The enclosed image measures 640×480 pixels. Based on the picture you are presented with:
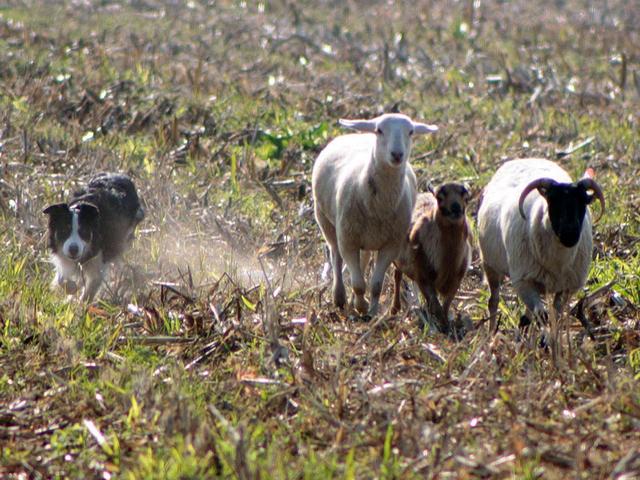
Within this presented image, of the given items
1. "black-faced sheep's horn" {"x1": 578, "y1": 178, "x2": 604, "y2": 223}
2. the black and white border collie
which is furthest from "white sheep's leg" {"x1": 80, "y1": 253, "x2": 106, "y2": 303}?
"black-faced sheep's horn" {"x1": 578, "y1": 178, "x2": 604, "y2": 223}

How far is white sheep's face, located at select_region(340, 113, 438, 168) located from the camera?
877 centimetres

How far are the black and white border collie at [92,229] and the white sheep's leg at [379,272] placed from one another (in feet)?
7.34

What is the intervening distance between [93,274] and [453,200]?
323cm

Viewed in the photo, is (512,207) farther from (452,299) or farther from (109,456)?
(109,456)

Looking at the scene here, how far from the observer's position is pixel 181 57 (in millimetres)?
19938

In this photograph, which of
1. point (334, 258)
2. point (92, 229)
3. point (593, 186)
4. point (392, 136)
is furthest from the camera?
point (92, 229)

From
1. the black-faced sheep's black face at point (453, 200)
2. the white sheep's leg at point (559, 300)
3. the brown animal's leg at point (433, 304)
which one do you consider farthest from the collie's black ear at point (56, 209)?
the white sheep's leg at point (559, 300)

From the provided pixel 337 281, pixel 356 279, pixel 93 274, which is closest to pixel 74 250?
pixel 93 274

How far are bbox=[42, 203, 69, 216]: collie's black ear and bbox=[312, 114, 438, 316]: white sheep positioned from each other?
2210 millimetres

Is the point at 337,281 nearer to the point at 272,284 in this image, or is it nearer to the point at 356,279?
the point at 356,279

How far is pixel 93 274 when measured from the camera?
10.2 m

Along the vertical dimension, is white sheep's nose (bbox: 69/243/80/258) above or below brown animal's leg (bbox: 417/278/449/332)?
above

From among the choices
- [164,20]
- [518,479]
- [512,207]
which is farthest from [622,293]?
[164,20]

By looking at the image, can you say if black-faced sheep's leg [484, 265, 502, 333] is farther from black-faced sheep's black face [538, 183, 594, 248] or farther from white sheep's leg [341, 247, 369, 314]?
black-faced sheep's black face [538, 183, 594, 248]
